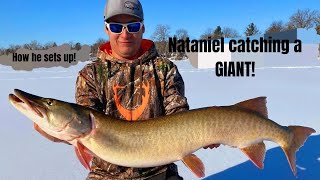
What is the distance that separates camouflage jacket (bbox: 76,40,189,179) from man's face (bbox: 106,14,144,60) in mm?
64

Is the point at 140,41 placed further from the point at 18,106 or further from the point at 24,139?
the point at 24,139

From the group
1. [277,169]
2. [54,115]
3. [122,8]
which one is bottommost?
[277,169]

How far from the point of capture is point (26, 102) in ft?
6.43

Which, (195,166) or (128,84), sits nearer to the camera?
(195,166)

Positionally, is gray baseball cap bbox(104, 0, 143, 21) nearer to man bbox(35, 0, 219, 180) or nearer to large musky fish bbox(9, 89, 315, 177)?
man bbox(35, 0, 219, 180)

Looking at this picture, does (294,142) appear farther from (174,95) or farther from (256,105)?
(174,95)

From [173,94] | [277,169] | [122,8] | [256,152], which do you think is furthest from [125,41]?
[277,169]

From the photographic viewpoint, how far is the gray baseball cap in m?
2.70

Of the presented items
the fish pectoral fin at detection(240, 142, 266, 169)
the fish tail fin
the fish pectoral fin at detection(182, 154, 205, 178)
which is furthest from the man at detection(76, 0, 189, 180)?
the fish tail fin

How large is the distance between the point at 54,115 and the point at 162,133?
611 mm

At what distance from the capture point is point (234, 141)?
7.45ft

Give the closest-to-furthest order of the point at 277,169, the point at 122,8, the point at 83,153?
the point at 83,153 < the point at 122,8 < the point at 277,169

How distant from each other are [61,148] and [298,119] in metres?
3.91

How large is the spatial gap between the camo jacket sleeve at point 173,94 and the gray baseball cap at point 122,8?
48cm
